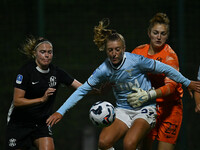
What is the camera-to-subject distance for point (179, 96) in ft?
14.5

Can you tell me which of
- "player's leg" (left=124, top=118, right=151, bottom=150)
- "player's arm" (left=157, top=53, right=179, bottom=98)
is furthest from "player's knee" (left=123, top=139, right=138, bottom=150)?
"player's arm" (left=157, top=53, right=179, bottom=98)

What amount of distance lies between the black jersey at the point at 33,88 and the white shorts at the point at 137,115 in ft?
2.93

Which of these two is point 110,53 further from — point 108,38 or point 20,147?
point 20,147

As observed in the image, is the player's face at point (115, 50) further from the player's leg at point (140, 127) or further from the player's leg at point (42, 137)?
the player's leg at point (42, 137)

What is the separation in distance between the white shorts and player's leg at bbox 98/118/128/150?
0.19 feet

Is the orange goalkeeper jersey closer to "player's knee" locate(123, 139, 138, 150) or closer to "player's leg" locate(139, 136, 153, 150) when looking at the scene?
"player's leg" locate(139, 136, 153, 150)

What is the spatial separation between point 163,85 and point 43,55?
56.2 inches

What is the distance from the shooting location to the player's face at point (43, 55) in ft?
14.0

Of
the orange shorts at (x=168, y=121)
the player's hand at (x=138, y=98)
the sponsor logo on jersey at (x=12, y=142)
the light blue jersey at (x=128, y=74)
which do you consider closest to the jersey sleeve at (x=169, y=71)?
the light blue jersey at (x=128, y=74)

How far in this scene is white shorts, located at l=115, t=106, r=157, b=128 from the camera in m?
3.97

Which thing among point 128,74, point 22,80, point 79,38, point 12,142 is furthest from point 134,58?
point 79,38

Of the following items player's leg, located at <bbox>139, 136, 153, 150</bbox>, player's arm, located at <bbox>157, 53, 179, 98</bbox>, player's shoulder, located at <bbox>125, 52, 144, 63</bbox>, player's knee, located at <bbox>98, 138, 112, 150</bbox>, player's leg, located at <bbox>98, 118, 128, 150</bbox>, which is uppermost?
player's shoulder, located at <bbox>125, 52, 144, 63</bbox>

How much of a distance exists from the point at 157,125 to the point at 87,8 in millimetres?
2481

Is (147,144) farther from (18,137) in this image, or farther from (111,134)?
(18,137)
